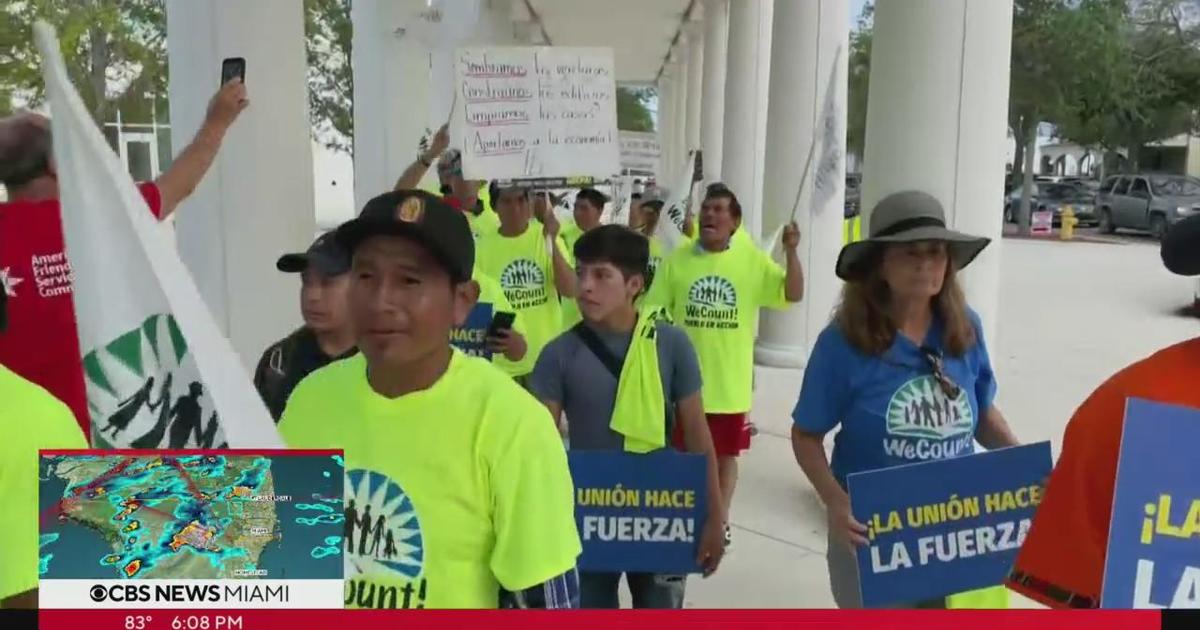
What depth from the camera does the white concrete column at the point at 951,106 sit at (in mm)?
4625

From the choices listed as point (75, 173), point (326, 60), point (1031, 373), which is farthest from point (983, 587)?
point (326, 60)

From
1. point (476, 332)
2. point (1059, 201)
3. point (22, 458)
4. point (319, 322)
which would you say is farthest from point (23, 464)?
point (1059, 201)

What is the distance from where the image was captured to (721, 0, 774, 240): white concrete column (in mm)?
13117

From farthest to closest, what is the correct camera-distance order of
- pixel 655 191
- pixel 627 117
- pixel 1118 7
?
pixel 627 117 → pixel 1118 7 → pixel 655 191

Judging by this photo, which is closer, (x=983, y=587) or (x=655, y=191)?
(x=983, y=587)

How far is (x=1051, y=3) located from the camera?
26.7m

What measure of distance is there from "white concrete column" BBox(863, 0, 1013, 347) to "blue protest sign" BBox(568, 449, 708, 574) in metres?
2.03

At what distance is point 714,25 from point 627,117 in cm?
Answer: 3723

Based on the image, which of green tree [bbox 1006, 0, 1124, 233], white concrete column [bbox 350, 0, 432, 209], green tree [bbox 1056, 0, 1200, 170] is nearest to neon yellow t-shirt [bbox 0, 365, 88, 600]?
white concrete column [bbox 350, 0, 432, 209]

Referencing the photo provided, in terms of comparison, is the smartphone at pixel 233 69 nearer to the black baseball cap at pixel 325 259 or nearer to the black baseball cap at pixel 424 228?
the black baseball cap at pixel 325 259

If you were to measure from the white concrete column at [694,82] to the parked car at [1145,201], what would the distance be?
37.5 feet

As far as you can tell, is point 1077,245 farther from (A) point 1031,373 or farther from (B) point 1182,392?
(B) point 1182,392

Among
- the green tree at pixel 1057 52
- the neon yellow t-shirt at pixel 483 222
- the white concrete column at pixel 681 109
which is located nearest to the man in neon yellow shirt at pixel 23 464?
the neon yellow t-shirt at pixel 483 222

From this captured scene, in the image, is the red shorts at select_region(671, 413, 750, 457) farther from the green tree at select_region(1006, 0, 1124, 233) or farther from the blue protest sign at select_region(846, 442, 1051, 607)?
the green tree at select_region(1006, 0, 1124, 233)
